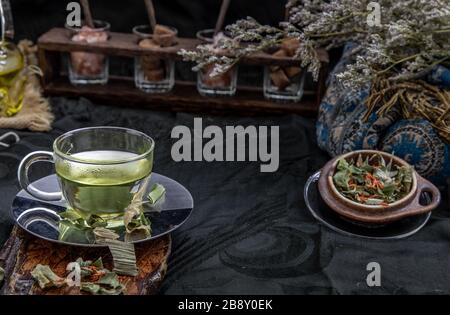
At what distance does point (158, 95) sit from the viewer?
1171 mm

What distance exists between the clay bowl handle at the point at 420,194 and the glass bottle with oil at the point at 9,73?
2.14ft

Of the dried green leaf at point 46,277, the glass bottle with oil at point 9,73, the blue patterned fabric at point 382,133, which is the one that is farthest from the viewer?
the glass bottle with oil at point 9,73

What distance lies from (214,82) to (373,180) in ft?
1.36

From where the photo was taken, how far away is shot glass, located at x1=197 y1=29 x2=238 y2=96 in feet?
3.79

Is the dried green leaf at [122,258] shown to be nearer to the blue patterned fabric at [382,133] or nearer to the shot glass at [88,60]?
the blue patterned fabric at [382,133]

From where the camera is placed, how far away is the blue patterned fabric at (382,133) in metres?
0.89

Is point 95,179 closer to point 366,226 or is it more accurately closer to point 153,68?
point 366,226

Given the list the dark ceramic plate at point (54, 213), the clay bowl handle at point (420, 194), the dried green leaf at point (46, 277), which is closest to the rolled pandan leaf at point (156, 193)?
the dark ceramic plate at point (54, 213)

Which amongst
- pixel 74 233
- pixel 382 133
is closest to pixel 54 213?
pixel 74 233
